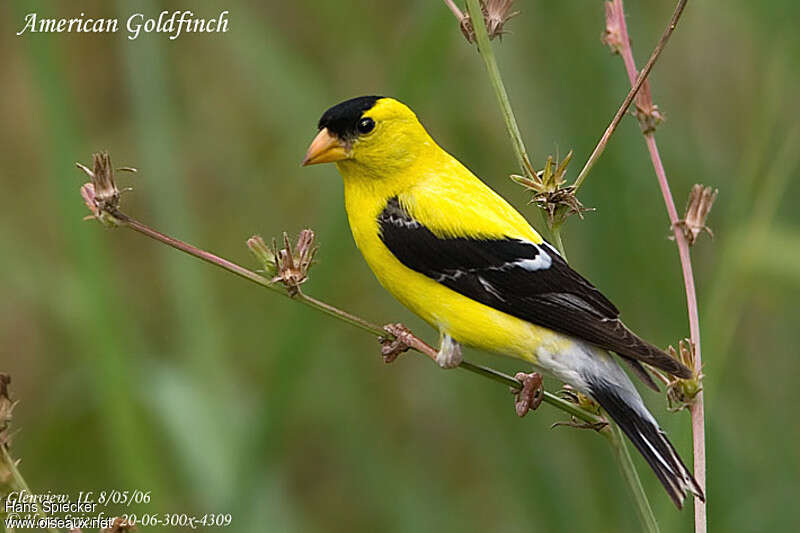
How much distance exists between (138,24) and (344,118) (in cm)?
88

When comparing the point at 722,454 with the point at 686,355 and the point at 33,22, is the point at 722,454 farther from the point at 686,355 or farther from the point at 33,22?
the point at 33,22

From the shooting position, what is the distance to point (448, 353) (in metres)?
2.15

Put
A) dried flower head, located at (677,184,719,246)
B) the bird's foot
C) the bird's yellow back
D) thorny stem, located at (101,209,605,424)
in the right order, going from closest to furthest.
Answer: thorny stem, located at (101,209,605,424)
dried flower head, located at (677,184,719,246)
the bird's foot
the bird's yellow back

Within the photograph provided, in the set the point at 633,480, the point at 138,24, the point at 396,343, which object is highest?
the point at 138,24

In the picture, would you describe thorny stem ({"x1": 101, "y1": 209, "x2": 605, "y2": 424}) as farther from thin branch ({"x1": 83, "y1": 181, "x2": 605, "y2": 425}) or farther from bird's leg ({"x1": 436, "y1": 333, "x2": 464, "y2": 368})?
bird's leg ({"x1": 436, "y1": 333, "x2": 464, "y2": 368})

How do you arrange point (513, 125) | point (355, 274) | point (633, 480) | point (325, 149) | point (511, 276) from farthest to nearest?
point (355, 274) → point (325, 149) → point (511, 276) → point (513, 125) → point (633, 480)

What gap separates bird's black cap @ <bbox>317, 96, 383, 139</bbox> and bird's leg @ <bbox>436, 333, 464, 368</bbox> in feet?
1.89

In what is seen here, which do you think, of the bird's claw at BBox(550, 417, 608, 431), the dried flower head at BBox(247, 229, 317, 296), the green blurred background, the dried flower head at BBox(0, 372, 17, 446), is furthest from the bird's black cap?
the dried flower head at BBox(0, 372, 17, 446)

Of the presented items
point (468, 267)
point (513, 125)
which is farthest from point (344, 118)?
point (513, 125)

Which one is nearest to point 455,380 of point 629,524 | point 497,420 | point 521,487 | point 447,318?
point 497,420

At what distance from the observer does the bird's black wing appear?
216 centimetres

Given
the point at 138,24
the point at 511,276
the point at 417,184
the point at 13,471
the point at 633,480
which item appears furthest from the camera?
the point at 138,24

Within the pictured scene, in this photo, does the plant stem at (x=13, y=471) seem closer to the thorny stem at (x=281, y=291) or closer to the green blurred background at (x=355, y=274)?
the thorny stem at (x=281, y=291)

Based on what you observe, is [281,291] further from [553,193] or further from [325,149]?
[325,149]
